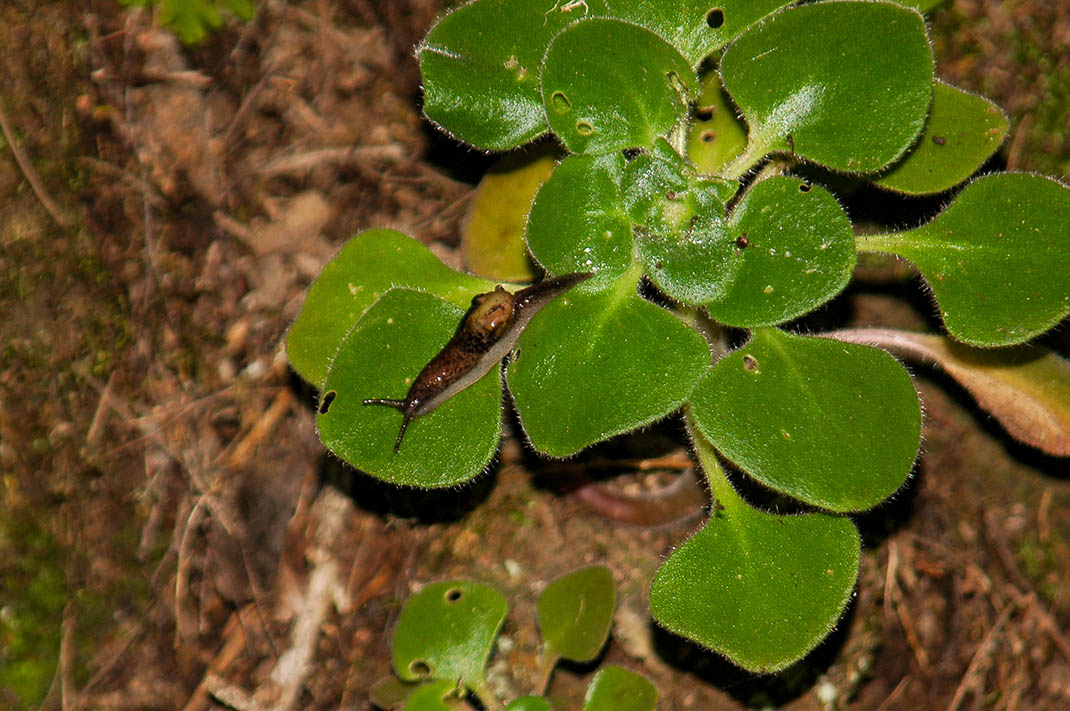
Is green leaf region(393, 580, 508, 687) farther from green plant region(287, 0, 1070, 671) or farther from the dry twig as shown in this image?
the dry twig

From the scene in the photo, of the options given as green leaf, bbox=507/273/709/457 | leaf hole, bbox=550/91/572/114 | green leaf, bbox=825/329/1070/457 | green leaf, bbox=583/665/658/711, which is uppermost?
leaf hole, bbox=550/91/572/114

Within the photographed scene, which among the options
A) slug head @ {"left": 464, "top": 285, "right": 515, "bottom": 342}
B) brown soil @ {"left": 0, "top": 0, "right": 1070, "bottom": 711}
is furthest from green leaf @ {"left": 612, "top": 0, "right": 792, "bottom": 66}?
brown soil @ {"left": 0, "top": 0, "right": 1070, "bottom": 711}

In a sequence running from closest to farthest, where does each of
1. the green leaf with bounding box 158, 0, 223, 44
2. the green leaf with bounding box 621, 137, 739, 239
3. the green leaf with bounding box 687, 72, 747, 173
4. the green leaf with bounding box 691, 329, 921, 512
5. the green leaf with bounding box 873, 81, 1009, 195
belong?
the green leaf with bounding box 691, 329, 921, 512
the green leaf with bounding box 621, 137, 739, 239
the green leaf with bounding box 873, 81, 1009, 195
the green leaf with bounding box 687, 72, 747, 173
the green leaf with bounding box 158, 0, 223, 44

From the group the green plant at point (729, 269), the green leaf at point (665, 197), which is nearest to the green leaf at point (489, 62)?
the green plant at point (729, 269)

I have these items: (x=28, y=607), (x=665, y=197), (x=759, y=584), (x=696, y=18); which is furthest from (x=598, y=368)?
(x=28, y=607)

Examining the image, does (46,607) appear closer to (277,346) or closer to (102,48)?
(277,346)

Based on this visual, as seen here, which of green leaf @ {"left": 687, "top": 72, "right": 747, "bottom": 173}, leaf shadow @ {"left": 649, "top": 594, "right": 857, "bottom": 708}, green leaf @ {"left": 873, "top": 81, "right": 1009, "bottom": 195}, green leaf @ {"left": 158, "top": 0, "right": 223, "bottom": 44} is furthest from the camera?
green leaf @ {"left": 158, "top": 0, "right": 223, "bottom": 44}

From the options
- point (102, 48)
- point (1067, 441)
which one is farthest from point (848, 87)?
point (102, 48)

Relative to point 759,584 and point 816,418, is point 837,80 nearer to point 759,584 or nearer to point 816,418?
point 816,418
